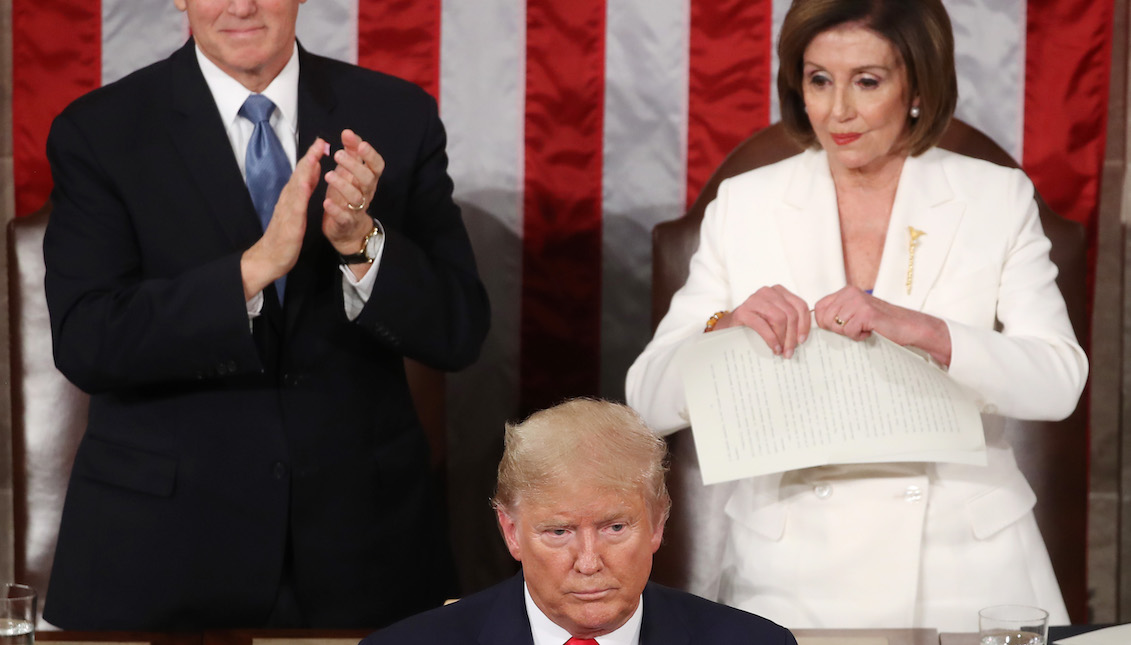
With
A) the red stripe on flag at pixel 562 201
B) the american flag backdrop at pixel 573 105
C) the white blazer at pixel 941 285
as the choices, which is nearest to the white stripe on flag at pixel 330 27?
the american flag backdrop at pixel 573 105

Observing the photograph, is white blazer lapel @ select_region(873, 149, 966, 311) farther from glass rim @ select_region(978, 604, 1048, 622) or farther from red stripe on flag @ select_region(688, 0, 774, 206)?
red stripe on flag @ select_region(688, 0, 774, 206)

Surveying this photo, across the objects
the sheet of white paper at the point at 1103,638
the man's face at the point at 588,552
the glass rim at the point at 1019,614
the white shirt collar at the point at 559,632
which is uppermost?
the man's face at the point at 588,552

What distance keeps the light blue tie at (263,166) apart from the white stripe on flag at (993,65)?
6.11ft

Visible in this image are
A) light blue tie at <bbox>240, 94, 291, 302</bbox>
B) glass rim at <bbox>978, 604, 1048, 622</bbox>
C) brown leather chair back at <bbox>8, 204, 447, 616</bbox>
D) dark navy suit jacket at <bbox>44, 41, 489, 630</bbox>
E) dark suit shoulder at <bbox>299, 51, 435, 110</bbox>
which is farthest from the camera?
brown leather chair back at <bbox>8, 204, 447, 616</bbox>

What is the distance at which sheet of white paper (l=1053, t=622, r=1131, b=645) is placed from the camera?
204 centimetres

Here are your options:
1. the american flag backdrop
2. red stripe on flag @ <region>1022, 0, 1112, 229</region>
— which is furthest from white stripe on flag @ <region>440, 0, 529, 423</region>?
red stripe on flag @ <region>1022, 0, 1112, 229</region>

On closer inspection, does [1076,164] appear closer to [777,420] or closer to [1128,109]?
[1128,109]

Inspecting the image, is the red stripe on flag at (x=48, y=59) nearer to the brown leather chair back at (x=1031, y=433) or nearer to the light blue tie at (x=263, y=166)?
the light blue tie at (x=263, y=166)

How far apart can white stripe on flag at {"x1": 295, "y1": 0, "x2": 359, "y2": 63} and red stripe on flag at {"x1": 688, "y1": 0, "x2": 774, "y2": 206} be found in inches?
34.9

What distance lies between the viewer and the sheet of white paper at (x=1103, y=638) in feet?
6.70

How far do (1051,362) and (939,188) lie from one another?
39cm

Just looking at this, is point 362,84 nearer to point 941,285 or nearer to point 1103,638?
point 941,285

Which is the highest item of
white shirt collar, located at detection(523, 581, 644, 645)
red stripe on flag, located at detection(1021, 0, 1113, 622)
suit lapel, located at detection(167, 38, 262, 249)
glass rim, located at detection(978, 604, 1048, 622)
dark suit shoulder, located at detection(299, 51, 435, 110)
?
red stripe on flag, located at detection(1021, 0, 1113, 622)

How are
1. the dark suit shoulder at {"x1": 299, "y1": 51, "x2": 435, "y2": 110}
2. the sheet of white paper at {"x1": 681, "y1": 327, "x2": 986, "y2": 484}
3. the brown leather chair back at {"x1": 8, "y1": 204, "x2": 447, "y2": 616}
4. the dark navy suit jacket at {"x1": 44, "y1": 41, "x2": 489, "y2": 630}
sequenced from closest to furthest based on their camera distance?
the sheet of white paper at {"x1": 681, "y1": 327, "x2": 986, "y2": 484}
the dark navy suit jacket at {"x1": 44, "y1": 41, "x2": 489, "y2": 630}
the dark suit shoulder at {"x1": 299, "y1": 51, "x2": 435, "y2": 110}
the brown leather chair back at {"x1": 8, "y1": 204, "x2": 447, "y2": 616}
